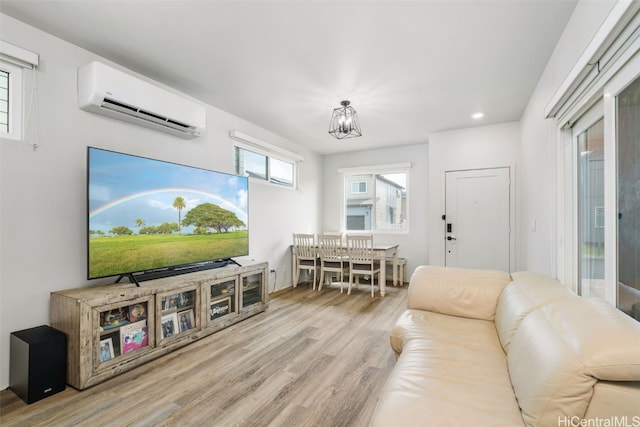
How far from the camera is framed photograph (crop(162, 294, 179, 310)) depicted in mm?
2510

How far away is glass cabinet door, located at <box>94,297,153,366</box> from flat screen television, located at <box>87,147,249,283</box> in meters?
0.27

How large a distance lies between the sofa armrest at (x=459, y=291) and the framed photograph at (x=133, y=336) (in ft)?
7.14

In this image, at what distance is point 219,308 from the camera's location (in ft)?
10.1

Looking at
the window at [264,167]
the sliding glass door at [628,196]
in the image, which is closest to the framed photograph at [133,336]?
the window at [264,167]

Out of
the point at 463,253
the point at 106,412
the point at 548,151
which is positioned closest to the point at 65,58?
the point at 106,412

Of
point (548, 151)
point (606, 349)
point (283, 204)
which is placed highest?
point (548, 151)

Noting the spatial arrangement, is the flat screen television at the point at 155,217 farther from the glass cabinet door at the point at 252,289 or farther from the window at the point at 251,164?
the window at the point at 251,164

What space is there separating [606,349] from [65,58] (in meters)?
3.60

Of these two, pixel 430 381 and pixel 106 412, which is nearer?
pixel 430 381

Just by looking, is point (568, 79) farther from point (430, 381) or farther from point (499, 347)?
point (430, 381)

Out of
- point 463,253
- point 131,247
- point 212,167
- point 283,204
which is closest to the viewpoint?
point 131,247

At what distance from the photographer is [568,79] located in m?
1.81

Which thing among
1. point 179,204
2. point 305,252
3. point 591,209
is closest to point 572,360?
point 591,209

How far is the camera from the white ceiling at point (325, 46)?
191cm
